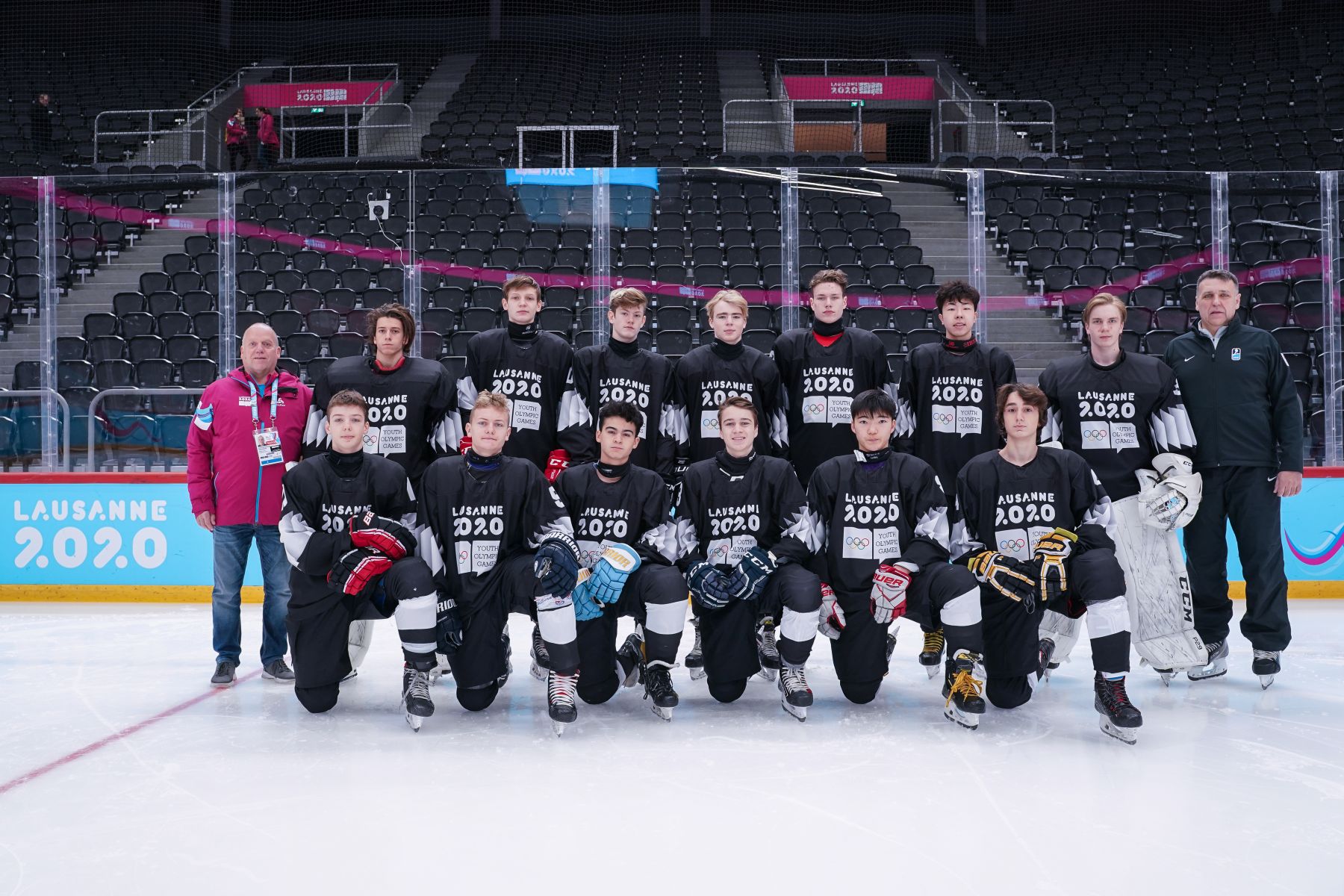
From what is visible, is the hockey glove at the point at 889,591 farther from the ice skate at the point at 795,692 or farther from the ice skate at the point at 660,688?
the ice skate at the point at 660,688

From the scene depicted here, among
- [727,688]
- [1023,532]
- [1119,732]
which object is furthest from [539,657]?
[1119,732]

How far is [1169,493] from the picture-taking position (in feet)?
12.7

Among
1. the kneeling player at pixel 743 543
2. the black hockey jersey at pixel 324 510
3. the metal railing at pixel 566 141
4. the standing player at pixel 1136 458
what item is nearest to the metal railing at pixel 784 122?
the metal railing at pixel 566 141

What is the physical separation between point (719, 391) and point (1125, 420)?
61.9 inches

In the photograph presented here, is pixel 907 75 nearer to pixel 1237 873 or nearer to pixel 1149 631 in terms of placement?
pixel 1149 631

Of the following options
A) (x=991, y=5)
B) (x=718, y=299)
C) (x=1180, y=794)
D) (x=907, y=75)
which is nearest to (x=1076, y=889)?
(x=1180, y=794)

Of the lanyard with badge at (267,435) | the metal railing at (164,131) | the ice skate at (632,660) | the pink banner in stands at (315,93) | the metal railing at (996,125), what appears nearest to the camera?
the ice skate at (632,660)

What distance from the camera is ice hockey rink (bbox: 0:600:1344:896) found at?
2.28 metres

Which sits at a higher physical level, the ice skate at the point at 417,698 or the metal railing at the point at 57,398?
the metal railing at the point at 57,398

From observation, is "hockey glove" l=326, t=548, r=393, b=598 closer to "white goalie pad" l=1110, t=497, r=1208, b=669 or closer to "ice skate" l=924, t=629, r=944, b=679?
"ice skate" l=924, t=629, r=944, b=679

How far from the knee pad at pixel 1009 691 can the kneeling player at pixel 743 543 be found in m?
0.67

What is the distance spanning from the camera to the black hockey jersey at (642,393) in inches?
174

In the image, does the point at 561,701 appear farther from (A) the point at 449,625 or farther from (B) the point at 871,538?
(B) the point at 871,538

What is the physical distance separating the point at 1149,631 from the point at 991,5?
1566 centimetres
